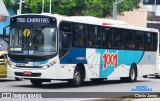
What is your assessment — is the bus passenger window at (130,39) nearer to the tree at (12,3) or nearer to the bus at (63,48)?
the bus at (63,48)

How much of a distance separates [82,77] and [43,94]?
578cm

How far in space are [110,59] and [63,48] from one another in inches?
207

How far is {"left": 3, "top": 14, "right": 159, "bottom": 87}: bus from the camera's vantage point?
23578 mm

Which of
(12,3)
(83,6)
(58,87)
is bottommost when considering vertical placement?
(58,87)

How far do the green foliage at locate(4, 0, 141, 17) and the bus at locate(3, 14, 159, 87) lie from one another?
38693 millimetres

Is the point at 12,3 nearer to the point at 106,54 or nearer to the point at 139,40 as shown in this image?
the point at 139,40

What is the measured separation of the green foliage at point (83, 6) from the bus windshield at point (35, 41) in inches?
1704

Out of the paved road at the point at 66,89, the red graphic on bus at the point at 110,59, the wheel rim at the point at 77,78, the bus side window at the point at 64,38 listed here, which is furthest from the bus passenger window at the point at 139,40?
the bus side window at the point at 64,38

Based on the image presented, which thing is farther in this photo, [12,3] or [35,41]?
[12,3]

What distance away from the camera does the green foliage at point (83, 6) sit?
6888 cm

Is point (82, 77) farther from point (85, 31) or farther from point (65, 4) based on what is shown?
point (65, 4)

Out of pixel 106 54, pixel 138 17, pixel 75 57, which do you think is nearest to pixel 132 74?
pixel 106 54

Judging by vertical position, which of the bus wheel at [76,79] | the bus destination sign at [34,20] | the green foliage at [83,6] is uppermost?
the green foliage at [83,6]

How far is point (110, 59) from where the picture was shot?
94.6 ft
